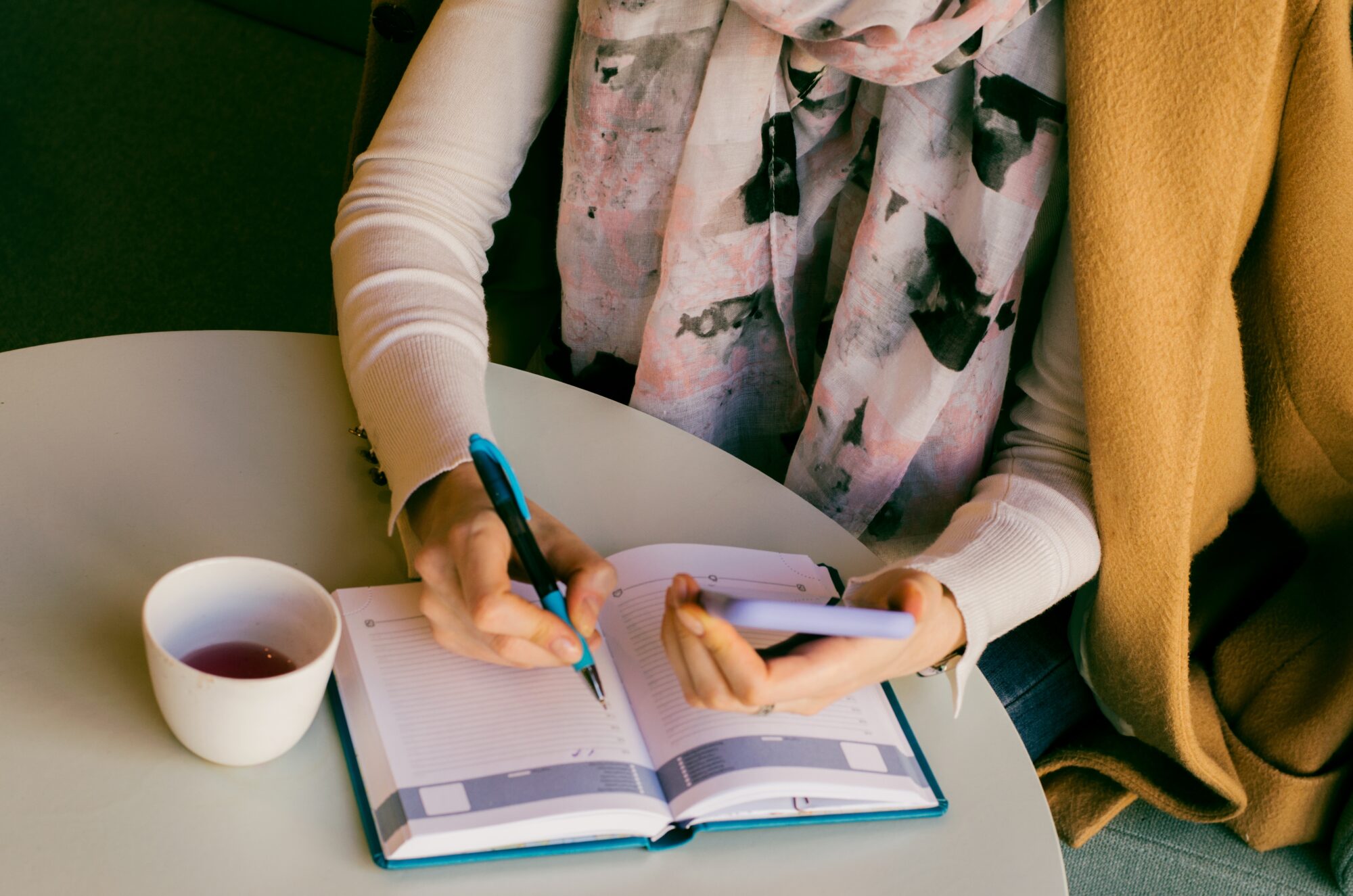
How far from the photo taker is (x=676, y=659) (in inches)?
25.0

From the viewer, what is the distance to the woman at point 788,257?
806 mm

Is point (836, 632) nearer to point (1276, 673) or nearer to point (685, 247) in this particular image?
point (685, 247)

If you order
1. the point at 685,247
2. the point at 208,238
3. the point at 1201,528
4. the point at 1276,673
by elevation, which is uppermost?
the point at 685,247

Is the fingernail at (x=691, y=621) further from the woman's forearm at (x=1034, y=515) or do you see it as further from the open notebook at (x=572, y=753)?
the woman's forearm at (x=1034, y=515)

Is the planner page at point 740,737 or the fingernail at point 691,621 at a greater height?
the fingernail at point 691,621

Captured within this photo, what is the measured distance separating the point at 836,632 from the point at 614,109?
564mm

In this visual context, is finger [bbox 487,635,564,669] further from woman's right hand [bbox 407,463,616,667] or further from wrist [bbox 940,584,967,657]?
wrist [bbox 940,584,967,657]

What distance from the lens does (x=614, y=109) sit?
3.19ft

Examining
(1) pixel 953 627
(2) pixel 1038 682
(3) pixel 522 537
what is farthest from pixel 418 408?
(2) pixel 1038 682

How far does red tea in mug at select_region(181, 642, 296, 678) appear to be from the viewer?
0.60 metres

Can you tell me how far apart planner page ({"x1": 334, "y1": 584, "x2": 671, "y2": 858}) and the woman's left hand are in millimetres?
61

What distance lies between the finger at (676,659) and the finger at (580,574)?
4 centimetres

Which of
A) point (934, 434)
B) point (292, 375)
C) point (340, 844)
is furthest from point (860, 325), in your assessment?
point (340, 844)

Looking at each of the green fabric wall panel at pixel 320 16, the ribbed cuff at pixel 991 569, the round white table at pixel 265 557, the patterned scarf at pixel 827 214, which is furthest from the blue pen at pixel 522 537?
the green fabric wall panel at pixel 320 16
